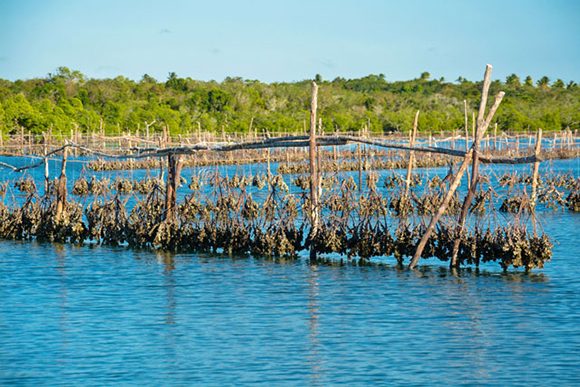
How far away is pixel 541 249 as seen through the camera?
58.2 feet

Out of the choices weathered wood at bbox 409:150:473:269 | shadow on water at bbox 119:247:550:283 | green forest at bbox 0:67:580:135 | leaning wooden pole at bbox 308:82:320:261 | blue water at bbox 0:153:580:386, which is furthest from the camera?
green forest at bbox 0:67:580:135

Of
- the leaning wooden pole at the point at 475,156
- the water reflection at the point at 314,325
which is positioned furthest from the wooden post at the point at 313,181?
the leaning wooden pole at the point at 475,156

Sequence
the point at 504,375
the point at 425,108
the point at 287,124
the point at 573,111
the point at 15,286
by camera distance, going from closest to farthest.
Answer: the point at 504,375
the point at 15,286
the point at 287,124
the point at 573,111
the point at 425,108

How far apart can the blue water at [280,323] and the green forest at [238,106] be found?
52.1 metres

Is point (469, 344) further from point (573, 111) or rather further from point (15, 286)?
point (573, 111)

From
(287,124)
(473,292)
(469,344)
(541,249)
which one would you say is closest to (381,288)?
(473,292)

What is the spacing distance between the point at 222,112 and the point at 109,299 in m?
82.5

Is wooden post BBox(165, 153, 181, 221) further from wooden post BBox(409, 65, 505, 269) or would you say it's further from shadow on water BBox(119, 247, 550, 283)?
wooden post BBox(409, 65, 505, 269)

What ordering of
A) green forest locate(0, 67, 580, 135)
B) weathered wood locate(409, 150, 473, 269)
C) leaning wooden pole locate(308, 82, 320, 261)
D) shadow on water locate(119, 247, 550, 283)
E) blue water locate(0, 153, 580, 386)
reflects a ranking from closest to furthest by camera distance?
blue water locate(0, 153, 580, 386) → weathered wood locate(409, 150, 473, 269) → shadow on water locate(119, 247, 550, 283) → leaning wooden pole locate(308, 82, 320, 261) → green forest locate(0, 67, 580, 135)

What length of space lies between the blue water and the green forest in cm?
5206

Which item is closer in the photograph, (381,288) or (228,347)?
(228,347)

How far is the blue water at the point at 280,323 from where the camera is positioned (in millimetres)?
12148

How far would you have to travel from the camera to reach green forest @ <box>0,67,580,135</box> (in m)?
83.2

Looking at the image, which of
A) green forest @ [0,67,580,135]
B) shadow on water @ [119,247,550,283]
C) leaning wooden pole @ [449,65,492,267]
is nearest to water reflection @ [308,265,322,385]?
shadow on water @ [119,247,550,283]
